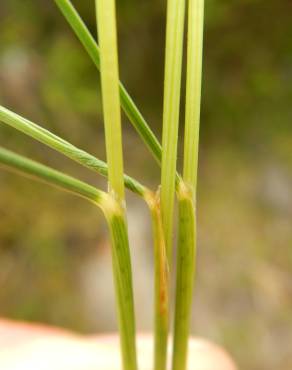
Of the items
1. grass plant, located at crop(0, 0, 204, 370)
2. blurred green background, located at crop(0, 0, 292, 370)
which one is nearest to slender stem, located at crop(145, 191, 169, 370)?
grass plant, located at crop(0, 0, 204, 370)

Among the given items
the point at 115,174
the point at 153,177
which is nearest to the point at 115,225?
the point at 115,174

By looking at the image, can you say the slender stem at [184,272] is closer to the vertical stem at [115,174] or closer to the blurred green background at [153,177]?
the vertical stem at [115,174]

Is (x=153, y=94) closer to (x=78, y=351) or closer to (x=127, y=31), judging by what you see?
(x=127, y=31)

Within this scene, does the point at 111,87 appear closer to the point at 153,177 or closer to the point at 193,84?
the point at 193,84

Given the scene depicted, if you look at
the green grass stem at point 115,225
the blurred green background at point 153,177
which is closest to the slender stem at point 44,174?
the green grass stem at point 115,225

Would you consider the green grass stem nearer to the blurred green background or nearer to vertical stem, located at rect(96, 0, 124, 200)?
vertical stem, located at rect(96, 0, 124, 200)
